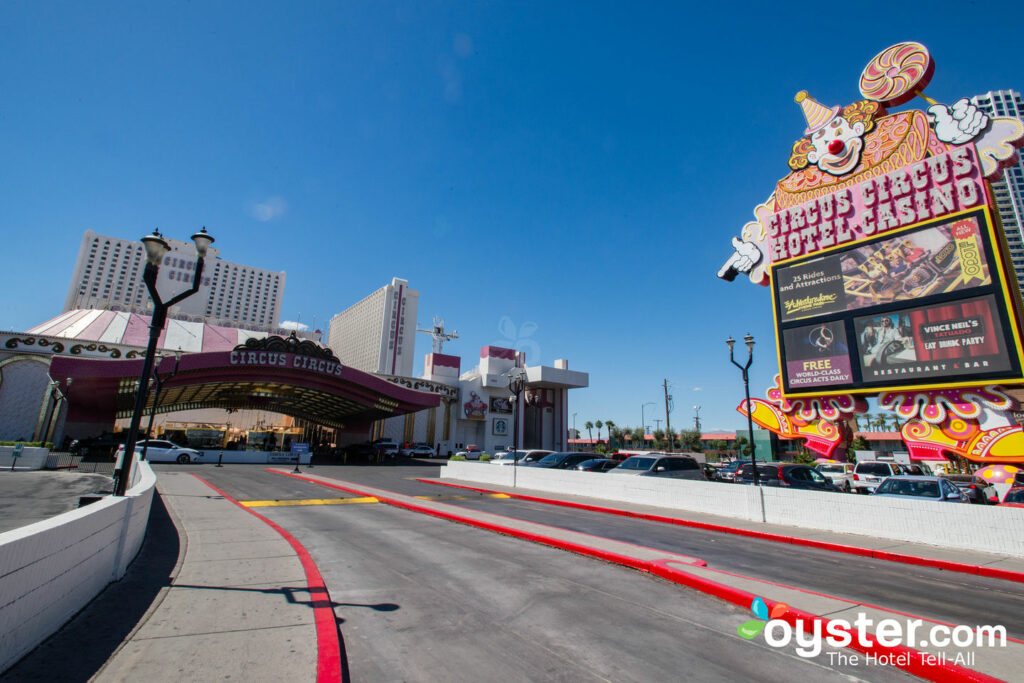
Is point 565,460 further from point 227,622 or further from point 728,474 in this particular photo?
point 227,622

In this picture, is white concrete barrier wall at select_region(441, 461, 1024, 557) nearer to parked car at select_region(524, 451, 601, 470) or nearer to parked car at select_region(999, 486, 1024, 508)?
parked car at select_region(524, 451, 601, 470)

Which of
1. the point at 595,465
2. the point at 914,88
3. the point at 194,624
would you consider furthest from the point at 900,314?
the point at 194,624

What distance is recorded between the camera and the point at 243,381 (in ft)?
124

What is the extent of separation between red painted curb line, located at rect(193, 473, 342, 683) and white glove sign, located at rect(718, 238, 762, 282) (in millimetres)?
23449

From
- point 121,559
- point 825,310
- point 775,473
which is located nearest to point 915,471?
point 825,310

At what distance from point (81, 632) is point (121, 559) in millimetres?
2227

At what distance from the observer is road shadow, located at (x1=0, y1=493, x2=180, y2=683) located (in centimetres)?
369

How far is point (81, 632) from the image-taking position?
4500 mm

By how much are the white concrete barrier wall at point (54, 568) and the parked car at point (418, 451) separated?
1835 inches

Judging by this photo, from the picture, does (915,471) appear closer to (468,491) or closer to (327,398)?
(468,491)

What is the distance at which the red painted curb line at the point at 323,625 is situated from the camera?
375 cm

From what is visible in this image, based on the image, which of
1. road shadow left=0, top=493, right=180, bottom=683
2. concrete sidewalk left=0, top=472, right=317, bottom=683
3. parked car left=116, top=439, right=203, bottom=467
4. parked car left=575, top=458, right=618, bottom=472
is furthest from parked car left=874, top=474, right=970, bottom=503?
parked car left=116, top=439, right=203, bottom=467

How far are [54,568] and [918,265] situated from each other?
24837 mm

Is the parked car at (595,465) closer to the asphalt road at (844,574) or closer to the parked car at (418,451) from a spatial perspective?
the asphalt road at (844,574)
